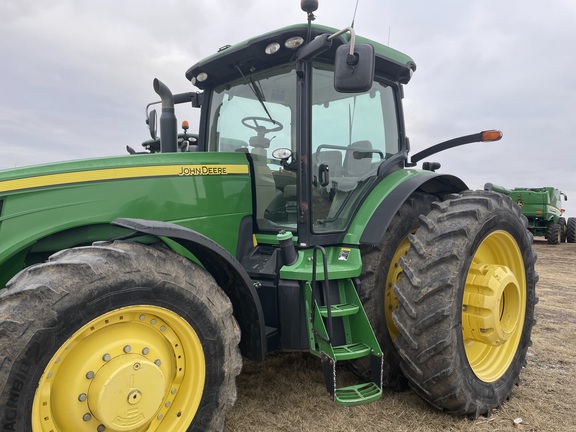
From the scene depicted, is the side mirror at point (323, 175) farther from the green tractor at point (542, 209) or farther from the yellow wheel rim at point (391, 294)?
the green tractor at point (542, 209)

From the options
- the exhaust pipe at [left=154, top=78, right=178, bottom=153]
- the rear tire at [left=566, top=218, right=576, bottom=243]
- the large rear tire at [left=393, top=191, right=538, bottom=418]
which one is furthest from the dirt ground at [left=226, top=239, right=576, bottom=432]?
the rear tire at [left=566, top=218, right=576, bottom=243]

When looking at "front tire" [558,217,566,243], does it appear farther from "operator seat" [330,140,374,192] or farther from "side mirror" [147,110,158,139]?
"side mirror" [147,110,158,139]

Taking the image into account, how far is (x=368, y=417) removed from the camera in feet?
8.69

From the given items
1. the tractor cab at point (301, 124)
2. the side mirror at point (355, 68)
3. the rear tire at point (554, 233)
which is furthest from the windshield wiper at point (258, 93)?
the rear tire at point (554, 233)

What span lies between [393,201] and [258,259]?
999 millimetres

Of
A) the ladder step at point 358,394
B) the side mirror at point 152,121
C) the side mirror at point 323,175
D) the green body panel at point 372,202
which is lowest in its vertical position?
the ladder step at point 358,394

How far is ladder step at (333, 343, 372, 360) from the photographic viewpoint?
Result: 2.46 m

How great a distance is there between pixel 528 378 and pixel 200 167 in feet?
9.67

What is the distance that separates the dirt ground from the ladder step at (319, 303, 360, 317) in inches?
25.4

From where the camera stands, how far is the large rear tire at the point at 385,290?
2.88 metres

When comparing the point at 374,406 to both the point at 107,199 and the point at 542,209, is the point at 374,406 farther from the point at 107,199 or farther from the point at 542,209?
the point at 542,209

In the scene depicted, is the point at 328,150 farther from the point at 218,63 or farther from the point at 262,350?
the point at 262,350

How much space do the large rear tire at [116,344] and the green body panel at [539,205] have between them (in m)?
16.9

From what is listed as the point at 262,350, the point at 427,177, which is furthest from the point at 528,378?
the point at 262,350
